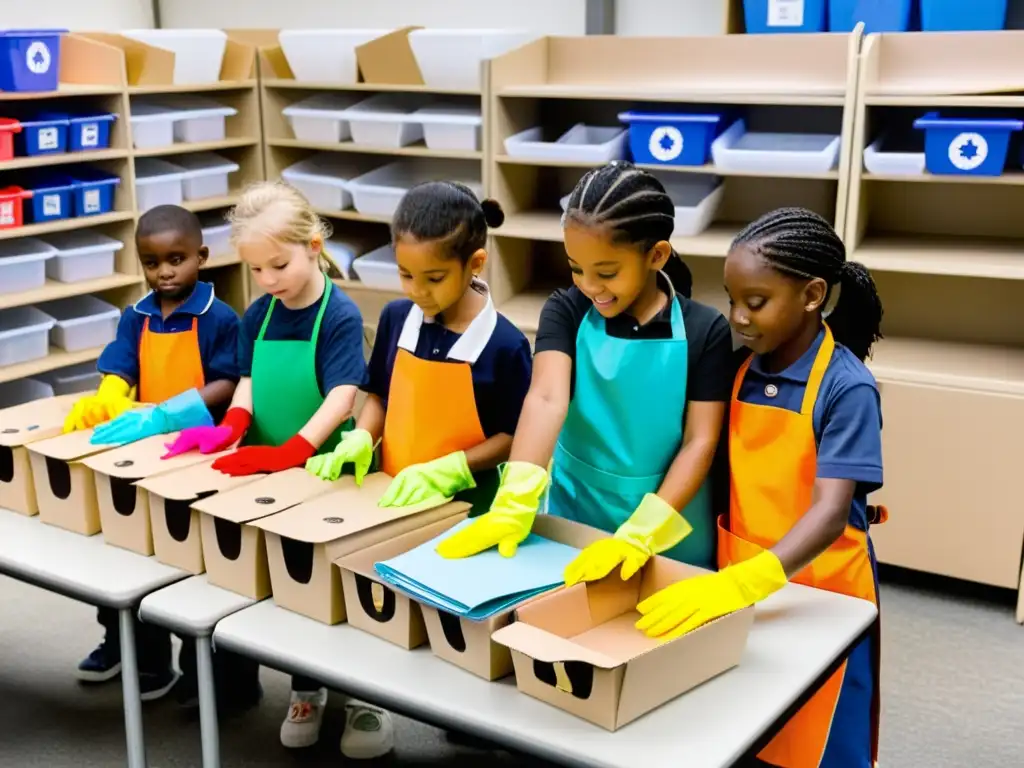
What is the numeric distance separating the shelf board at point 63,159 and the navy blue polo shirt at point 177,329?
1.44m

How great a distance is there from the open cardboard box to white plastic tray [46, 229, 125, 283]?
2.61 m

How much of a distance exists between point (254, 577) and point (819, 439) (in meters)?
0.84

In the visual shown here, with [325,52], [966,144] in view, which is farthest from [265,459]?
[325,52]

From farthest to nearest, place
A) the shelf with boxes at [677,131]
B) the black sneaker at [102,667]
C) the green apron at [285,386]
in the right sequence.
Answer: the shelf with boxes at [677,131], the black sneaker at [102,667], the green apron at [285,386]

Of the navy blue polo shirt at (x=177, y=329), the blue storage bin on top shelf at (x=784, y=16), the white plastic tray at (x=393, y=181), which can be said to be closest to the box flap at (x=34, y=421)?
the navy blue polo shirt at (x=177, y=329)

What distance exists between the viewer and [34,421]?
6.88 ft

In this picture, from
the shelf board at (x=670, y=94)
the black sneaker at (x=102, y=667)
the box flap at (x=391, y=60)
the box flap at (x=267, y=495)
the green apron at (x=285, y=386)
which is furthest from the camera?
the box flap at (x=391, y=60)

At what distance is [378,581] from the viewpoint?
1.46 meters

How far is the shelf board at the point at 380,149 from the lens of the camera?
12.1 ft

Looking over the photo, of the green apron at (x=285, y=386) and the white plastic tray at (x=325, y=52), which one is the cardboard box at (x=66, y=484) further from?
the white plastic tray at (x=325, y=52)

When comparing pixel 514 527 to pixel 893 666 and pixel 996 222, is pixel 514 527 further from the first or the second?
pixel 996 222

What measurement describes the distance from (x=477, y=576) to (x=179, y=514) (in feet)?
1.78

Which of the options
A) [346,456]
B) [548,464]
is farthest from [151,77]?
[548,464]

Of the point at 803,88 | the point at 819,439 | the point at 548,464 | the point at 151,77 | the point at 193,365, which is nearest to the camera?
the point at 819,439
